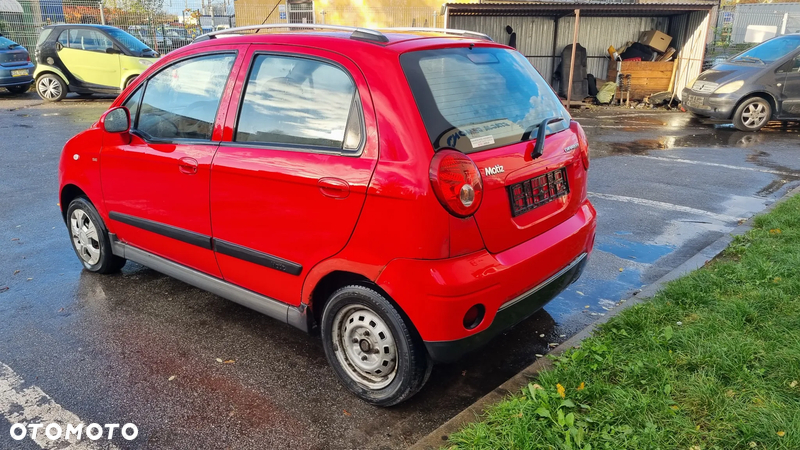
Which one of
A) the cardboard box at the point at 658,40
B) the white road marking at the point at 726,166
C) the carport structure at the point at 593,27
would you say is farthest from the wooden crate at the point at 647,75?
the white road marking at the point at 726,166

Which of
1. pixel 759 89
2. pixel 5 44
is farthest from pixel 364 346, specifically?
pixel 5 44

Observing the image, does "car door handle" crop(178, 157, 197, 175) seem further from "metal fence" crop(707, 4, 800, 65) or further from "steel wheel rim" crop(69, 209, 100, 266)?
"metal fence" crop(707, 4, 800, 65)

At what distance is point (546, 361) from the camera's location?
332 centimetres

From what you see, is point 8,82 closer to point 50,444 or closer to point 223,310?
point 223,310

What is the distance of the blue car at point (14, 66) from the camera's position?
15484 mm

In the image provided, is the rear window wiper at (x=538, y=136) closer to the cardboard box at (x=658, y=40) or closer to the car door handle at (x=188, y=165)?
the car door handle at (x=188, y=165)

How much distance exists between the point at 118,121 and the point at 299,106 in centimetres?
158

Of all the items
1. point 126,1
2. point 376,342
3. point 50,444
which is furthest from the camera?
point 126,1

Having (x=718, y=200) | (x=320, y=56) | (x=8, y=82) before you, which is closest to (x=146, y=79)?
(x=320, y=56)

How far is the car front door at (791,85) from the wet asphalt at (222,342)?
556 cm

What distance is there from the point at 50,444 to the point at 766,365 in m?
3.54

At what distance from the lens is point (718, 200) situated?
693 cm

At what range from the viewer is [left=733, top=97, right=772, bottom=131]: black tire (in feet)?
38.4

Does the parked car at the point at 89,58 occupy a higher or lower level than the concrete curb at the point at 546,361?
higher
